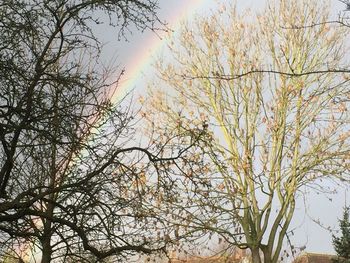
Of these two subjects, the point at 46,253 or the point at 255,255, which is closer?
the point at 46,253

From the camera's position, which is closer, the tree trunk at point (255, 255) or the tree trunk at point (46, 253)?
the tree trunk at point (46, 253)

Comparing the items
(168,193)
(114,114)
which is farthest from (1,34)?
(168,193)

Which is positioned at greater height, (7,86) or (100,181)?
(7,86)

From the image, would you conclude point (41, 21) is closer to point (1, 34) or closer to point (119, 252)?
point (1, 34)

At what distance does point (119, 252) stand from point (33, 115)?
1.73 meters

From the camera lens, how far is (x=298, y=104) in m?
14.5

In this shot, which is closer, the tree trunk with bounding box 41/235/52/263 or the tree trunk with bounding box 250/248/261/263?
the tree trunk with bounding box 41/235/52/263

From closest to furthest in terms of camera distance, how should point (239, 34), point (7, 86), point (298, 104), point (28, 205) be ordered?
point (28, 205) → point (7, 86) → point (298, 104) → point (239, 34)

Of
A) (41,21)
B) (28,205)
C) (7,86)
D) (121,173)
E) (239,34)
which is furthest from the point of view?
(239,34)

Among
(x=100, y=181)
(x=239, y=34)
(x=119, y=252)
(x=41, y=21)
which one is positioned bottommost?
(x=119, y=252)

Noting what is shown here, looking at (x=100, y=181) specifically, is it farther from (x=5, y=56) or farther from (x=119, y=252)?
(x=5, y=56)

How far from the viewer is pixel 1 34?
4.74m

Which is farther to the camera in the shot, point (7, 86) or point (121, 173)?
point (121, 173)

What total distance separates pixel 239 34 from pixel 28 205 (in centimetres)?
1223
